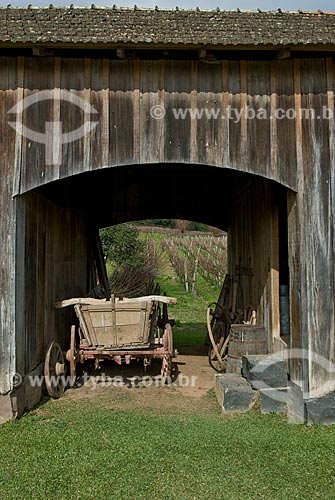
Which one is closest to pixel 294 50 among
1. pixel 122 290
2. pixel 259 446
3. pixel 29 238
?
pixel 29 238

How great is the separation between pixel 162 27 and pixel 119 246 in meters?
18.9

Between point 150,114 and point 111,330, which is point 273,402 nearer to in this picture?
point 111,330

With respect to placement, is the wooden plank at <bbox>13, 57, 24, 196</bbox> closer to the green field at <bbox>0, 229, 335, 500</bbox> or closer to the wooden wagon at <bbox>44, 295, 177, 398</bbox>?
the wooden wagon at <bbox>44, 295, 177, 398</bbox>

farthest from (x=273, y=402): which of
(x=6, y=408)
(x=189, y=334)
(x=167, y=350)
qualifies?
(x=189, y=334)

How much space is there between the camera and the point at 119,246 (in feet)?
79.9

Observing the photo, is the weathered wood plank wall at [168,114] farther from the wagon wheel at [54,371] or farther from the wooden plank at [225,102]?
the wagon wheel at [54,371]

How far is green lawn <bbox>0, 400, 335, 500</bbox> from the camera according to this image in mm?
3939

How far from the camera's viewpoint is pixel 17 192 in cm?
574

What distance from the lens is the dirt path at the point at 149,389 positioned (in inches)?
257

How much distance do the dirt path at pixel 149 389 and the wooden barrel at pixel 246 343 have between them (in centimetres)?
63

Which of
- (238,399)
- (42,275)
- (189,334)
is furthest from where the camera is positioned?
(189,334)

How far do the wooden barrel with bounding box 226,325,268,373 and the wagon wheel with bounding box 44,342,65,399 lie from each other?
281 cm

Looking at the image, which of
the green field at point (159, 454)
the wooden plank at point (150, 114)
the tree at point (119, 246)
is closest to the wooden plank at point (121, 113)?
the wooden plank at point (150, 114)

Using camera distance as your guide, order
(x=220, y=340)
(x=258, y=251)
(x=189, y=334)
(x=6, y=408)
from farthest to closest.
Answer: (x=189, y=334), (x=220, y=340), (x=258, y=251), (x=6, y=408)
